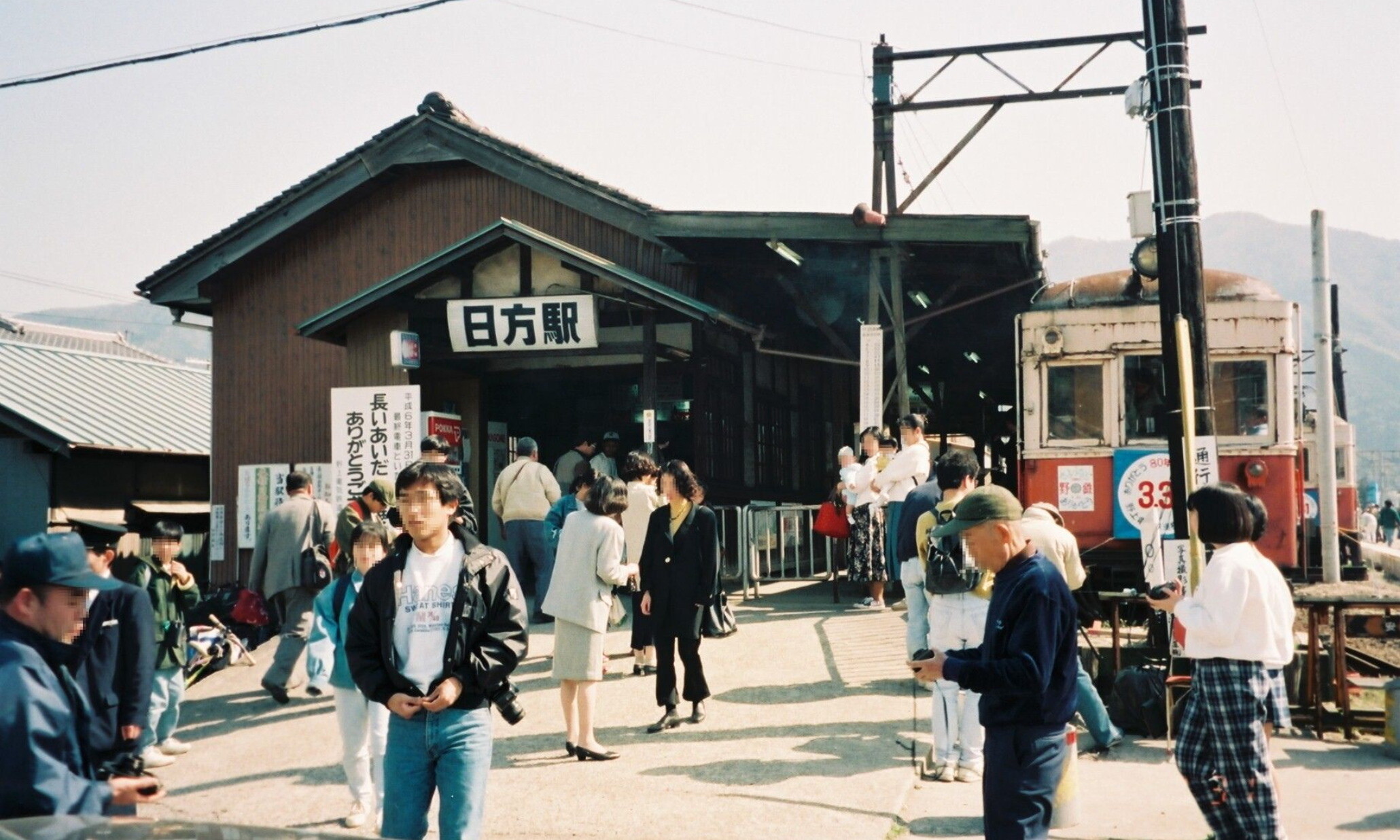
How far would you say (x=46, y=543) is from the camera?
3.29 m

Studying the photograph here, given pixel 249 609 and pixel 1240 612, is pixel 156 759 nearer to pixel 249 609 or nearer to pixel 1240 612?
pixel 249 609

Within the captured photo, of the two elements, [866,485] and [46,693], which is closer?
[46,693]

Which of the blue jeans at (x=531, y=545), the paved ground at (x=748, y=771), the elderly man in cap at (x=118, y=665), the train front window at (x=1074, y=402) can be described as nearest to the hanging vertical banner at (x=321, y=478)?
the blue jeans at (x=531, y=545)

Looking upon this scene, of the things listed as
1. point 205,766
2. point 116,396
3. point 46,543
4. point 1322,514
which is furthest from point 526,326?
point 116,396

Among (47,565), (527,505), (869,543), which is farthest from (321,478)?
(47,565)

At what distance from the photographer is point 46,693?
9.79 ft

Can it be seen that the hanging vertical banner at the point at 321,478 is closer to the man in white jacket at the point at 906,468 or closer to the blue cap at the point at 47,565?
the man in white jacket at the point at 906,468

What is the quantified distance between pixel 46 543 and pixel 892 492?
27.2ft

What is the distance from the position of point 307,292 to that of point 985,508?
49.3 feet

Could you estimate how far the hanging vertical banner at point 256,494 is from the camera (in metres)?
16.8

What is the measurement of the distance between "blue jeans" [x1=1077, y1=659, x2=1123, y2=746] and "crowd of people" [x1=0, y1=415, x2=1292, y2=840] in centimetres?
2

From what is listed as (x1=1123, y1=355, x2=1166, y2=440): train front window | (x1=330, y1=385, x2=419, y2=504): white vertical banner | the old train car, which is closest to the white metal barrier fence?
the old train car

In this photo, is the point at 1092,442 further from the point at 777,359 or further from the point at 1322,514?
the point at 777,359

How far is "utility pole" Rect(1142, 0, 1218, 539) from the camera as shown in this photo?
23.7 feet
